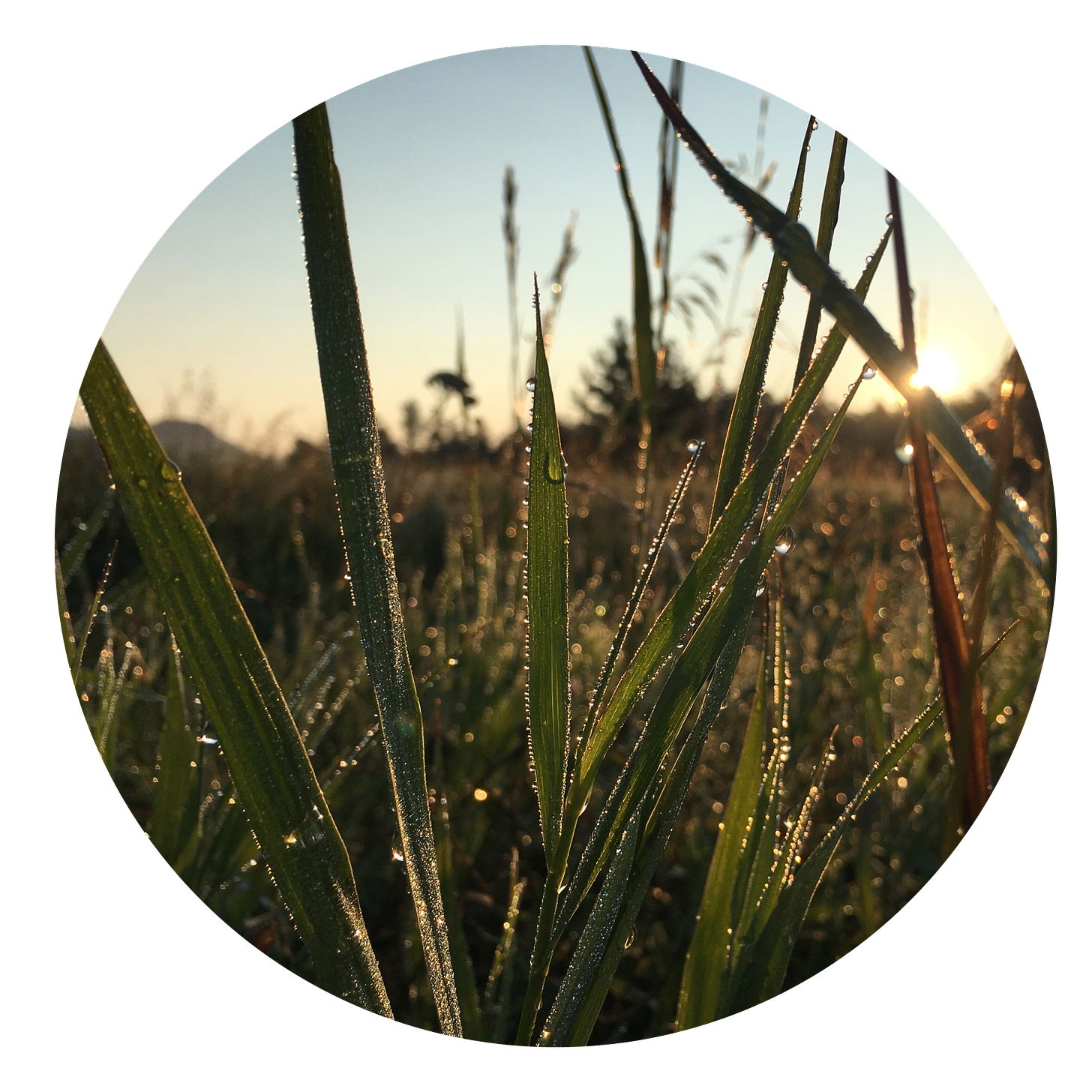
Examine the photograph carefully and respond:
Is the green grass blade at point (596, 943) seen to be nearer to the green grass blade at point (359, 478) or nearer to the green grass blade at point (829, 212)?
the green grass blade at point (359, 478)

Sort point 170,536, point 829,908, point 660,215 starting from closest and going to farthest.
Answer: point 170,536, point 660,215, point 829,908

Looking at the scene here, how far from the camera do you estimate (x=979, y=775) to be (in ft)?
1.49

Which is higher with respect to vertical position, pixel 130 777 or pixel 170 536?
pixel 170 536

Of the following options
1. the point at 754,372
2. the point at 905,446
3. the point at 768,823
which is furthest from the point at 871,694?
the point at 754,372

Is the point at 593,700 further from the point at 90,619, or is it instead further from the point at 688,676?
the point at 90,619

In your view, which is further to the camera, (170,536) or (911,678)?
(911,678)

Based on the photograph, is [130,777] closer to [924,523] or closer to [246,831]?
[246,831]

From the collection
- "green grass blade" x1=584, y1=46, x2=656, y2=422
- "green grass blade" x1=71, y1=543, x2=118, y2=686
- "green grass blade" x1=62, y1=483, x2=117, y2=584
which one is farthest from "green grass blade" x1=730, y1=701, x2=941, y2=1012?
"green grass blade" x1=62, y1=483, x2=117, y2=584

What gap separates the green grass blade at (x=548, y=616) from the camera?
44 cm

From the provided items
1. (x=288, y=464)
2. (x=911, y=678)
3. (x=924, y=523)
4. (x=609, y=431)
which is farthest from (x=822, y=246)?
(x=288, y=464)

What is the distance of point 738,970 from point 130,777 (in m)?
1.28

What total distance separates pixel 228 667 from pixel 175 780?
0.43m

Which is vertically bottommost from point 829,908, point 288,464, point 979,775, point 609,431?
point 829,908

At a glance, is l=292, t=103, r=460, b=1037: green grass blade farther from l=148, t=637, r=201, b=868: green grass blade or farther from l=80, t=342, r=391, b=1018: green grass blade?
l=148, t=637, r=201, b=868: green grass blade
